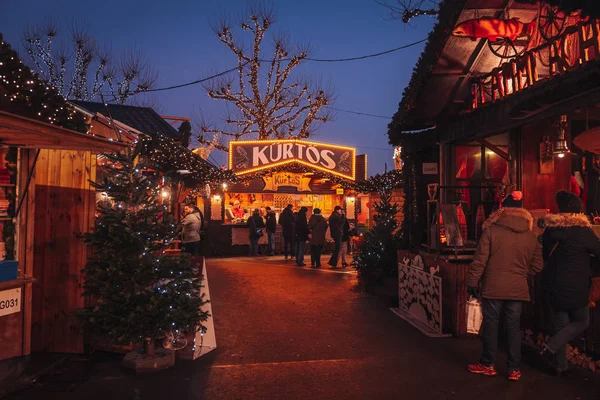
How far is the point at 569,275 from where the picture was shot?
5.11 metres

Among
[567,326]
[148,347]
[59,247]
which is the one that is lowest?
[148,347]

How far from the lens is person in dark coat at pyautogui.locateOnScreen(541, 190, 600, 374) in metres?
5.08

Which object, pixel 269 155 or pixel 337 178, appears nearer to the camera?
pixel 269 155

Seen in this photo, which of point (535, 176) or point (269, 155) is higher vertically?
point (269, 155)

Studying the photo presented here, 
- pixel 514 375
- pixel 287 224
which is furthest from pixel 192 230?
pixel 514 375

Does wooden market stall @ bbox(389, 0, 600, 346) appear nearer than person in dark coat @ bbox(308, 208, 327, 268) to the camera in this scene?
Yes

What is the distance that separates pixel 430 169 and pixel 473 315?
4607 millimetres

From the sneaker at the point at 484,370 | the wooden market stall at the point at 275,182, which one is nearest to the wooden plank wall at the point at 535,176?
the sneaker at the point at 484,370

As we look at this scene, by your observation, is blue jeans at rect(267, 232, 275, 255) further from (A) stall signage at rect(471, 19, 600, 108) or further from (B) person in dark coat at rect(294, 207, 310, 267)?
(A) stall signage at rect(471, 19, 600, 108)

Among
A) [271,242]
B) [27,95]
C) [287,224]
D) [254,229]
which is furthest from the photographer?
[271,242]

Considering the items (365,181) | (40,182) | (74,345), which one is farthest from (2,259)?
(365,181)

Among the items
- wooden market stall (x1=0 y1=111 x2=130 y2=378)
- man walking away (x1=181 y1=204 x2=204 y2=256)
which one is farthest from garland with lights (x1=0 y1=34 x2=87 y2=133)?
man walking away (x1=181 y1=204 x2=204 y2=256)

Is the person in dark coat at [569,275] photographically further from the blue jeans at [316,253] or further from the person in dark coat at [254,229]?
the person in dark coat at [254,229]

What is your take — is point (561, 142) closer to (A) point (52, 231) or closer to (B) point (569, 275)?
(B) point (569, 275)
